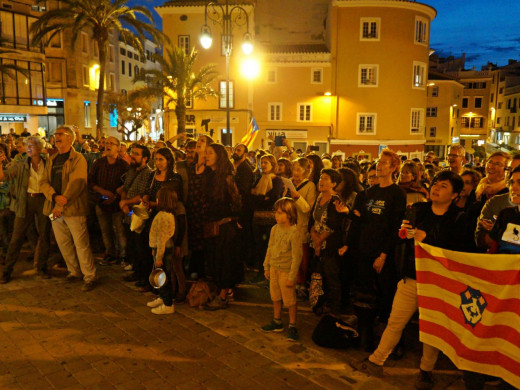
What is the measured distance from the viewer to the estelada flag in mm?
3639

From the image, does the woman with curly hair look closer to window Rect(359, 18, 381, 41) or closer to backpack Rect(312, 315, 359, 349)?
backpack Rect(312, 315, 359, 349)

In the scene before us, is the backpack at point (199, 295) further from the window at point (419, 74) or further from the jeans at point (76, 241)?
the window at point (419, 74)

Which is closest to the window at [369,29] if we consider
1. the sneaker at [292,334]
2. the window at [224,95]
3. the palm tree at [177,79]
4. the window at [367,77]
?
the window at [367,77]

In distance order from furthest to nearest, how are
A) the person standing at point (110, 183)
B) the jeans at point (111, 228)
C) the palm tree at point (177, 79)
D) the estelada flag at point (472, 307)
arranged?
the palm tree at point (177, 79) → the jeans at point (111, 228) → the person standing at point (110, 183) → the estelada flag at point (472, 307)

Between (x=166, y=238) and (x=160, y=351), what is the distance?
153 cm

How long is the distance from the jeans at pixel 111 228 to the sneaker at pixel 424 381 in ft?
18.3

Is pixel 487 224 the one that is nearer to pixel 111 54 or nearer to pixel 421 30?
pixel 421 30

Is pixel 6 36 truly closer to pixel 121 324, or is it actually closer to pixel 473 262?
pixel 121 324

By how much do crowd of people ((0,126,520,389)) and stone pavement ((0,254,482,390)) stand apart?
26 centimetres

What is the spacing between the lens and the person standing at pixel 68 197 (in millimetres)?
6879

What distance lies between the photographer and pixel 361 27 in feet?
115

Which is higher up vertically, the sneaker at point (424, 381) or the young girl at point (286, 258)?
the young girl at point (286, 258)

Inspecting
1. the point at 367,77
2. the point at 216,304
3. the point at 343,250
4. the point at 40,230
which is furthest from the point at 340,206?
the point at 367,77

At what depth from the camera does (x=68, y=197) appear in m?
6.83
